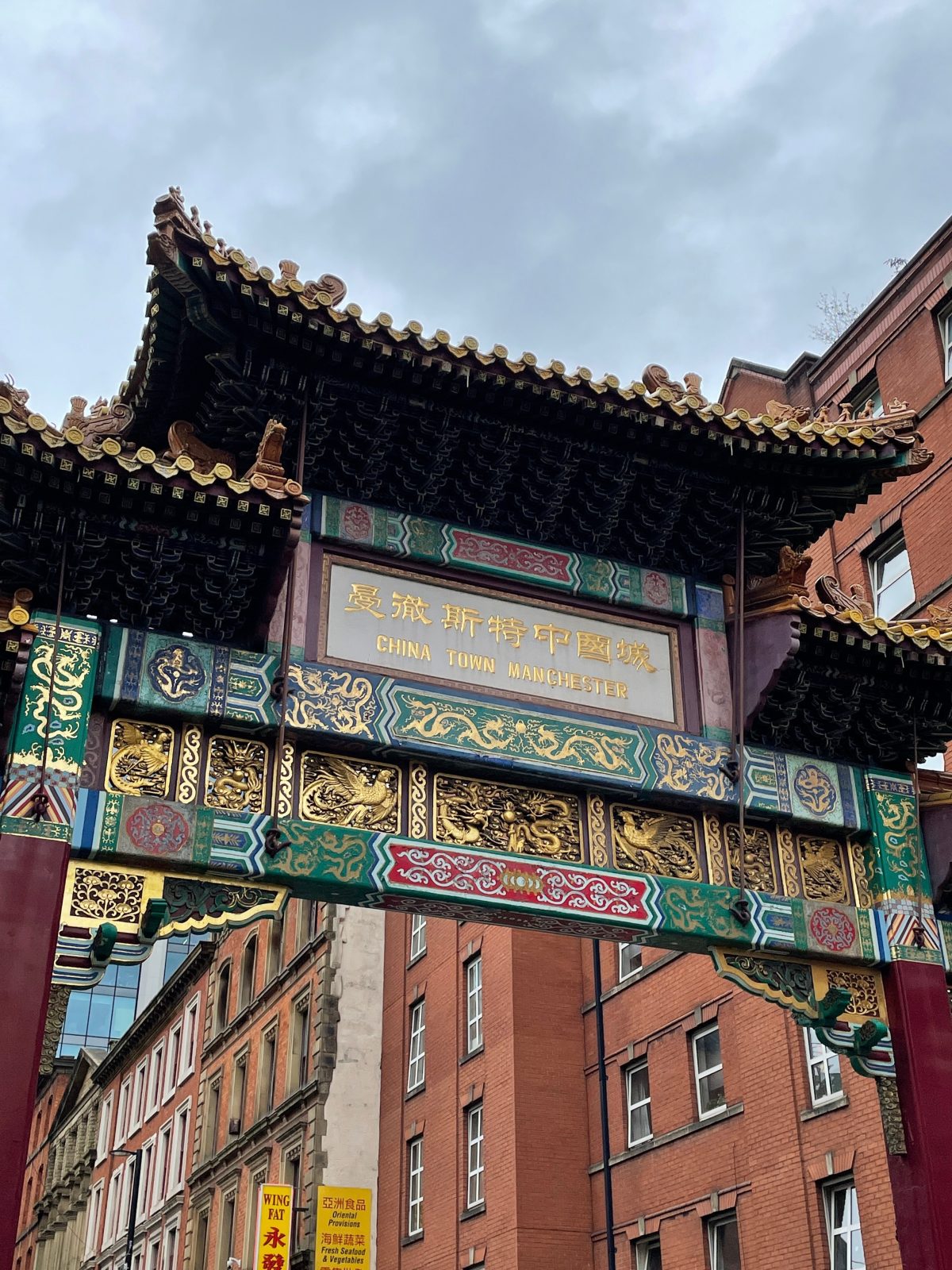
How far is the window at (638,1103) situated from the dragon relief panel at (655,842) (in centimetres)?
1384

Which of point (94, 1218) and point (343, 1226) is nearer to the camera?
point (343, 1226)

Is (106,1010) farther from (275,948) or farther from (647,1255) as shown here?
(647,1255)

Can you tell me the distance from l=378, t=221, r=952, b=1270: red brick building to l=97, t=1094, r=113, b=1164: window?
2241cm

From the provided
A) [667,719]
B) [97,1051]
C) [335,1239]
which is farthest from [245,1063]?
[667,719]

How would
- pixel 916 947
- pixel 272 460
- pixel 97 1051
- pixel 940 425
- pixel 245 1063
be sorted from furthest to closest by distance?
pixel 97 1051 < pixel 245 1063 < pixel 940 425 < pixel 916 947 < pixel 272 460

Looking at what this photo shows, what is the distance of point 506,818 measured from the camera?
991 cm

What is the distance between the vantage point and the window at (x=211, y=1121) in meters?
35.8

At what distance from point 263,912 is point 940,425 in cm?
1634

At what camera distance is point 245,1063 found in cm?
3481

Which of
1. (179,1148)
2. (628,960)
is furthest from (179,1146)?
(628,960)

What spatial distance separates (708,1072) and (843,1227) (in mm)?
4039

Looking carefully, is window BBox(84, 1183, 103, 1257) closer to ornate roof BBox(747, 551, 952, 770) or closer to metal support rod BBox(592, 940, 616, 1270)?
metal support rod BBox(592, 940, 616, 1270)

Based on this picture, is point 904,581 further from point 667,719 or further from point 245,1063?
point 245,1063

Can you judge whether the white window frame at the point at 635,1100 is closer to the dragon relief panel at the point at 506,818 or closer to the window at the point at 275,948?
the window at the point at 275,948
